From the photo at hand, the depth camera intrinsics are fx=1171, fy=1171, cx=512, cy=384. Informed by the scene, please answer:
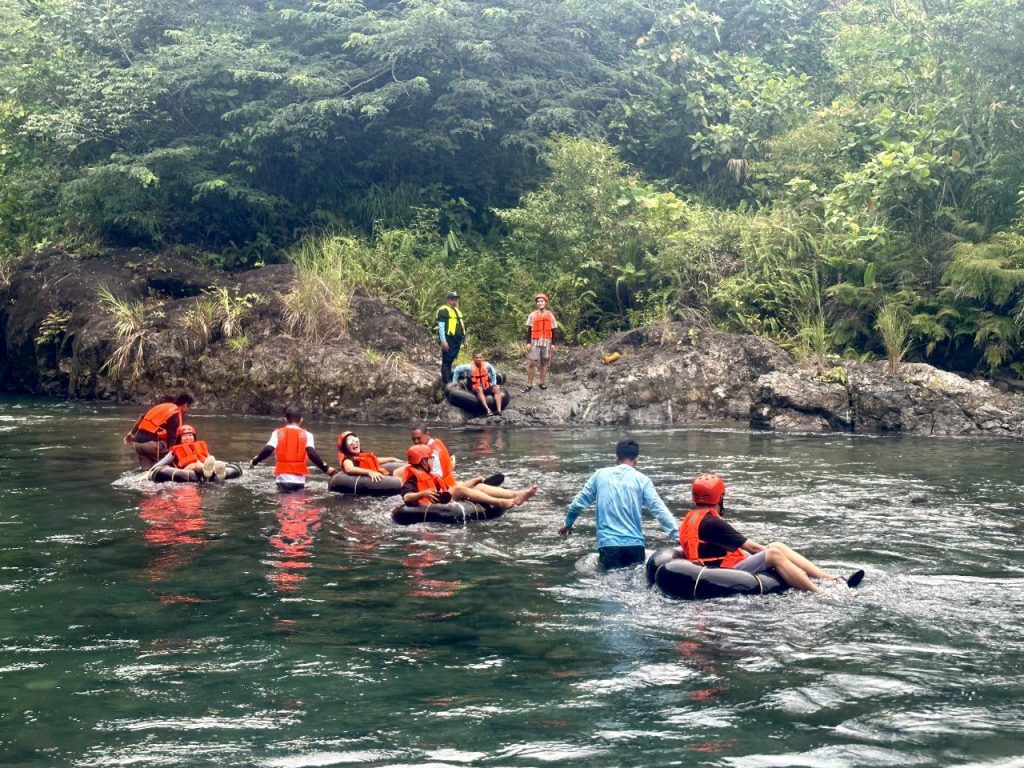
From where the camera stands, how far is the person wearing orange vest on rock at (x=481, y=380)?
875 inches

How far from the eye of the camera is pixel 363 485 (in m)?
15.1

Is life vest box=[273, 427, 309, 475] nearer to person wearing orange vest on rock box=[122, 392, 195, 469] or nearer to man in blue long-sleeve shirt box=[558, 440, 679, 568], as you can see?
person wearing orange vest on rock box=[122, 392, 195, 469]

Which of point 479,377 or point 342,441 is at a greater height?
point 479,377

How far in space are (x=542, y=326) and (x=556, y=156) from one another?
5930 mm

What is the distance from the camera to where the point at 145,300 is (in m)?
28.1

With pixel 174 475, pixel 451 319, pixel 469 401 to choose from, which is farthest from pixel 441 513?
pixel 451 319

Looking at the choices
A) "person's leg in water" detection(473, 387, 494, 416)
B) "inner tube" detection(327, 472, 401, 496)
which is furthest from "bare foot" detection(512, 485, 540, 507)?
"person's leg in water" detection(473, 387, 494, 416)

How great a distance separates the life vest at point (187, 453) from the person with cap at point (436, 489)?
143 inches

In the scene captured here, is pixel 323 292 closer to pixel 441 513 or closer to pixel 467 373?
pixel 467 373

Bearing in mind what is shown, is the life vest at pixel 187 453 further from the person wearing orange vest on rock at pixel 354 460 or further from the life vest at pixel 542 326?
the life vest at pixel 542 326

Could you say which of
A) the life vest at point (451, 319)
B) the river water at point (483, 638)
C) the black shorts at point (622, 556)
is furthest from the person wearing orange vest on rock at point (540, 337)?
the black shorts at point (622, 556)

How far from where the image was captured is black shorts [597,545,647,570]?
10.8 metres

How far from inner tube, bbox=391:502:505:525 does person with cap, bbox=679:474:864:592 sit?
153 inches

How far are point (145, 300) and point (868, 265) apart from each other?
16.6 meters
